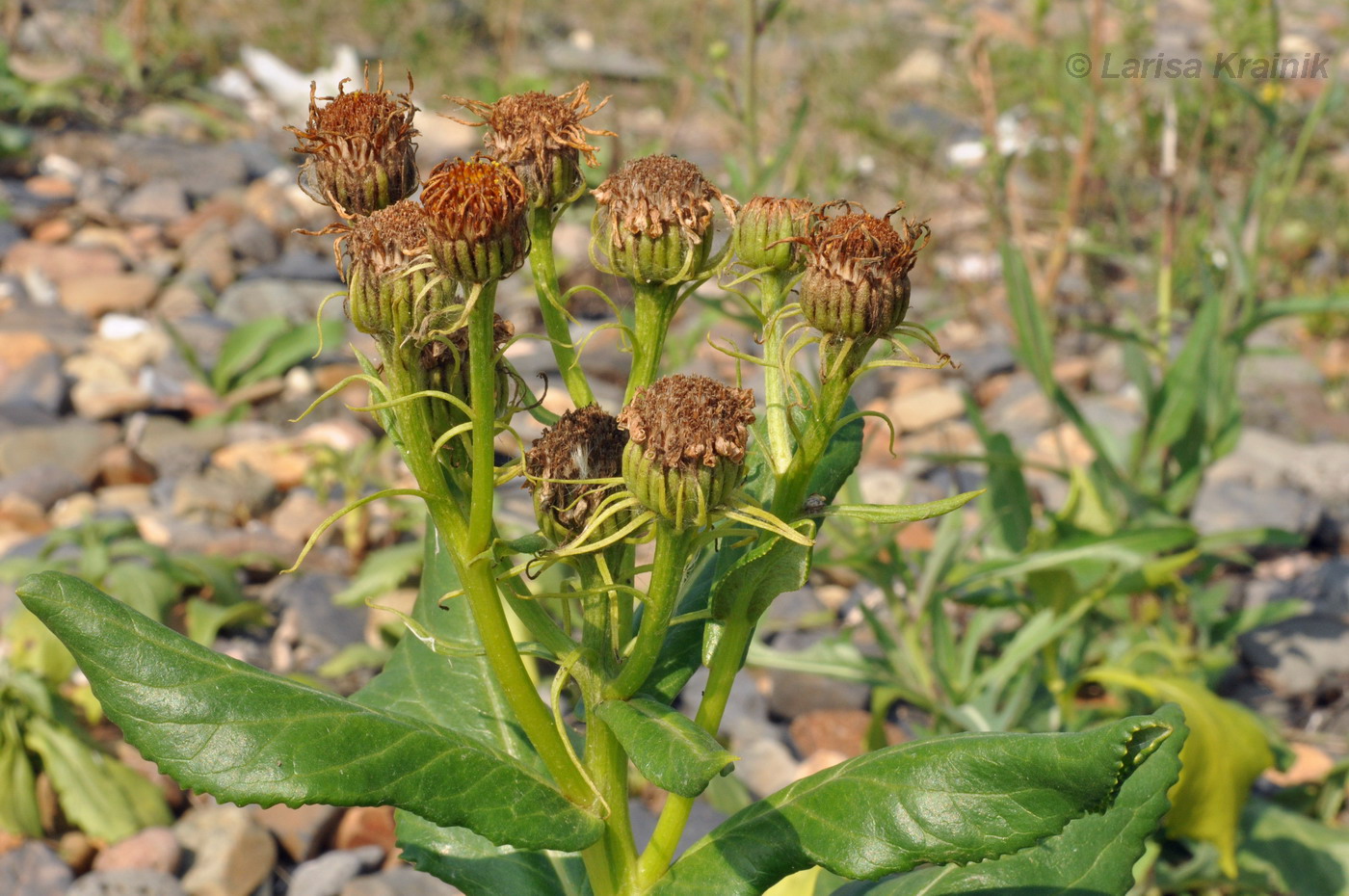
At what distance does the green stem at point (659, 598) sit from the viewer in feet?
4.32

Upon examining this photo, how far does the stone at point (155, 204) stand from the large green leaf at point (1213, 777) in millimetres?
6463

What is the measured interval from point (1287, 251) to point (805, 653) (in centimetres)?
532

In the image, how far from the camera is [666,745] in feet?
4.17

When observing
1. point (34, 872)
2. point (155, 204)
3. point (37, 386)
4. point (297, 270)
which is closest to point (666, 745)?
point (34, 872)

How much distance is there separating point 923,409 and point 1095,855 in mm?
4245

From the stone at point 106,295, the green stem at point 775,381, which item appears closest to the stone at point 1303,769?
the green stem at point 775,381

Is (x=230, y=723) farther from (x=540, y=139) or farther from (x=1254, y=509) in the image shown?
(x=1254, y=509)

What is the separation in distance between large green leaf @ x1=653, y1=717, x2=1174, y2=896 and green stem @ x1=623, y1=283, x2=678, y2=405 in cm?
53

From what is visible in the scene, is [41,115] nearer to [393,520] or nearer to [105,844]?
[393,520]

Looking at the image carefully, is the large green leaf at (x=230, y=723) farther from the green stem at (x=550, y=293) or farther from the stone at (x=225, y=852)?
the stone at (x=225, y=852)

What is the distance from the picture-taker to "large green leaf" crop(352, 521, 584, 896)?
68.3 inches

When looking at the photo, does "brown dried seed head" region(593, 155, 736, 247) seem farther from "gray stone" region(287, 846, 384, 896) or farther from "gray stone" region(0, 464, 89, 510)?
"gray stone" region(0, 464, 89, 510)

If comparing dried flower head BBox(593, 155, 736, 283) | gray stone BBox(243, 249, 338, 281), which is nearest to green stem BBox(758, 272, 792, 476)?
dried flower head BBox(593, 155, 736, 283)

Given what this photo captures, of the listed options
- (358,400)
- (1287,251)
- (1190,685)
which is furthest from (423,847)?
(1287,251)
